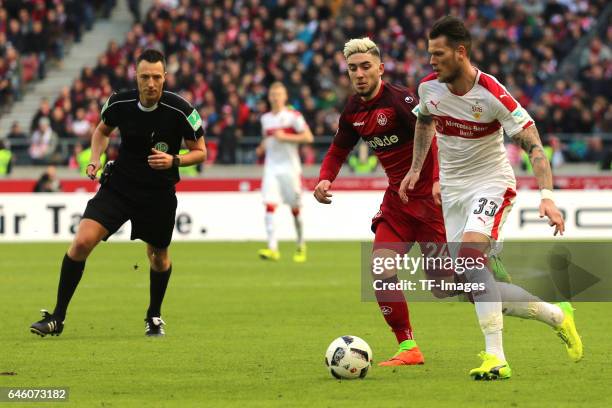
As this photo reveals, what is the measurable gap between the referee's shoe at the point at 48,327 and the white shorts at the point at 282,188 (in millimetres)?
9742

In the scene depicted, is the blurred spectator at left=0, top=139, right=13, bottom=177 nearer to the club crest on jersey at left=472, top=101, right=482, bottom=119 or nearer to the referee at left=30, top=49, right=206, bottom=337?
the referee at left=30, top=49, right=206, bottom=337

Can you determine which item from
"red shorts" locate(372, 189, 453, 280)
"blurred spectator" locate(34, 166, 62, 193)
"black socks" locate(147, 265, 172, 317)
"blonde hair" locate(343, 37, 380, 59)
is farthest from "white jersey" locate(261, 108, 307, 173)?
"blonde hair" locate(343, 37, 380, 59)

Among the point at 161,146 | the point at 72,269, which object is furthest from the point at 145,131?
the point at 72,269

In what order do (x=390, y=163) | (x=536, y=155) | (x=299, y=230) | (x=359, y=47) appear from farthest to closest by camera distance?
(x=299, y=230)
(x=390, y=163)
(x=359, y=47)
(x=536, y=155)

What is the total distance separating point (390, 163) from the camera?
9.45 metres

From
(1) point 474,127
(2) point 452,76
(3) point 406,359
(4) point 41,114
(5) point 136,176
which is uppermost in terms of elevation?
(2) point 452,76

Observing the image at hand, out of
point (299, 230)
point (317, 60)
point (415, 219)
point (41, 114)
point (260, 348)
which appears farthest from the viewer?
point (317, 60)

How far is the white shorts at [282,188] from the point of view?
20.1 meters

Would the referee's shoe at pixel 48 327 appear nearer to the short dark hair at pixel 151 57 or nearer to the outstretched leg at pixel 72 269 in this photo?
the outstretched leg at pixel 72 269

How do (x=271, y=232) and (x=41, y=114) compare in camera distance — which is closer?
(x=271, y=232)

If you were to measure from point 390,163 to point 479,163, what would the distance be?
1136mm

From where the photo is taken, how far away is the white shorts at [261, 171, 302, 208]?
20.1 meters

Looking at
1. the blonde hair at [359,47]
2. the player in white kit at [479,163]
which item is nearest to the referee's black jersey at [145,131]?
the blonde hair at [359,47]

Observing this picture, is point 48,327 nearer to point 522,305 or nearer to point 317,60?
point 522,305
